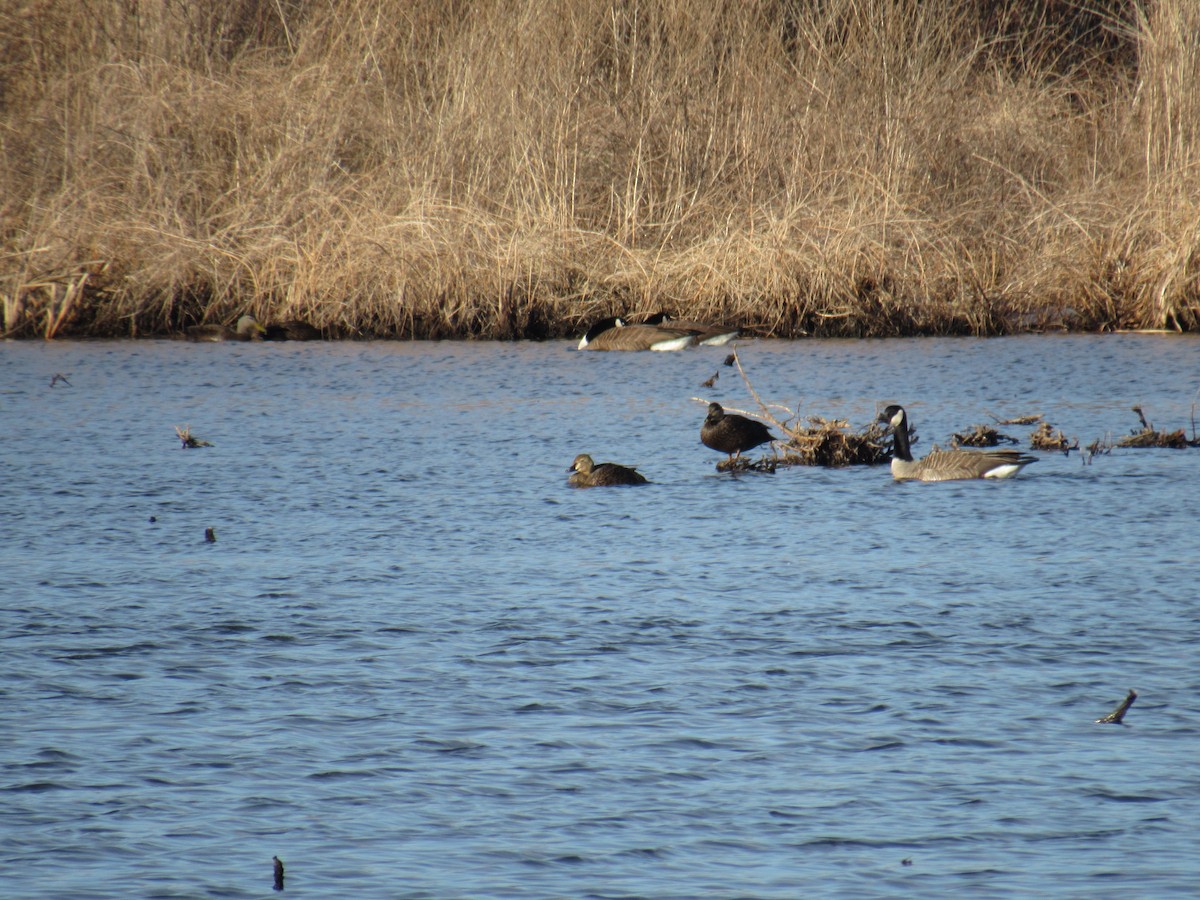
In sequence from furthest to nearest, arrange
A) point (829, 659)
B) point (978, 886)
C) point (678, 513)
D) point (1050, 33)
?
1. point (1050, 33)
2. point (678, 513)
3. point (829, 659)
4. point (978, 886)

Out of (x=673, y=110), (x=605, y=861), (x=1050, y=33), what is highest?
(x=1050, y=33)

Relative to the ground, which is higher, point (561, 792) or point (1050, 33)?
point (1050, 33)

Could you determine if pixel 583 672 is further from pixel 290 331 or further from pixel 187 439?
pixel 290 331

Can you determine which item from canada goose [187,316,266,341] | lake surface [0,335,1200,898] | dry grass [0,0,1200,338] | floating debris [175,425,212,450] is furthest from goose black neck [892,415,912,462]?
canada goose [187,316,266,341]

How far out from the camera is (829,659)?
725 cm

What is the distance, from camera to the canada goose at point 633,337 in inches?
786

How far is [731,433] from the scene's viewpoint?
12906 mm

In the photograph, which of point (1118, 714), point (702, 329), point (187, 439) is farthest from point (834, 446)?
point (702, 329)

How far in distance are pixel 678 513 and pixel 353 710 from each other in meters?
4.70

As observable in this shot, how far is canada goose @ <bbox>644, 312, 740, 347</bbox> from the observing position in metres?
19.8

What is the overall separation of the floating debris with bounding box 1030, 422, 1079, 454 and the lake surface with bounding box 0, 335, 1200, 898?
9.9 inches

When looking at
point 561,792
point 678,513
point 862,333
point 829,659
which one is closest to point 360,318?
point 862,333

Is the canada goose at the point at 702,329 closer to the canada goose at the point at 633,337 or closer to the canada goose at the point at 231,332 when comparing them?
the canada goose at the point at 633,337

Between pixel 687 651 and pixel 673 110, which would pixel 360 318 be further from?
pixel 687 651
